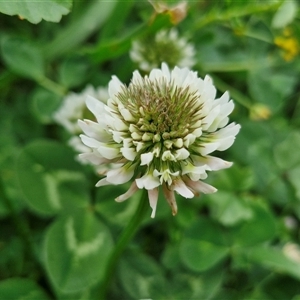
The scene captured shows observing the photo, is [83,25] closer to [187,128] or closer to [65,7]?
[65,7]

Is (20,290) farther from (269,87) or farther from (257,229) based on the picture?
(269,87)

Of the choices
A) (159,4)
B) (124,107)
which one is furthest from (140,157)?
(159,4)

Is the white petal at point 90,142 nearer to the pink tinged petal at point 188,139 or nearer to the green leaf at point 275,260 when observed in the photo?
the pink tinged petal at point 188,139

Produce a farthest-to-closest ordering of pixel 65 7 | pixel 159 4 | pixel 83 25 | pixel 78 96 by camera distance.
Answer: pixel 83 25 → pixel 78 96 → pixel 159 4 → pixel 65 7

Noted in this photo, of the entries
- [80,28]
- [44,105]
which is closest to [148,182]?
[44,105]

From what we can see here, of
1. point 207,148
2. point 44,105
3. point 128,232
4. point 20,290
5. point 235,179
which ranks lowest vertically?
point 20,290

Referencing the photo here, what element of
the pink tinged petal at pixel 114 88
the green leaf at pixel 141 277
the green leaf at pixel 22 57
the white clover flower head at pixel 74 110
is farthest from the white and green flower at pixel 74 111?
the pink tinged petal at pixel 114 88

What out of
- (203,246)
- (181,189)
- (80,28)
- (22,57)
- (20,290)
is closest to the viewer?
(181,189)
